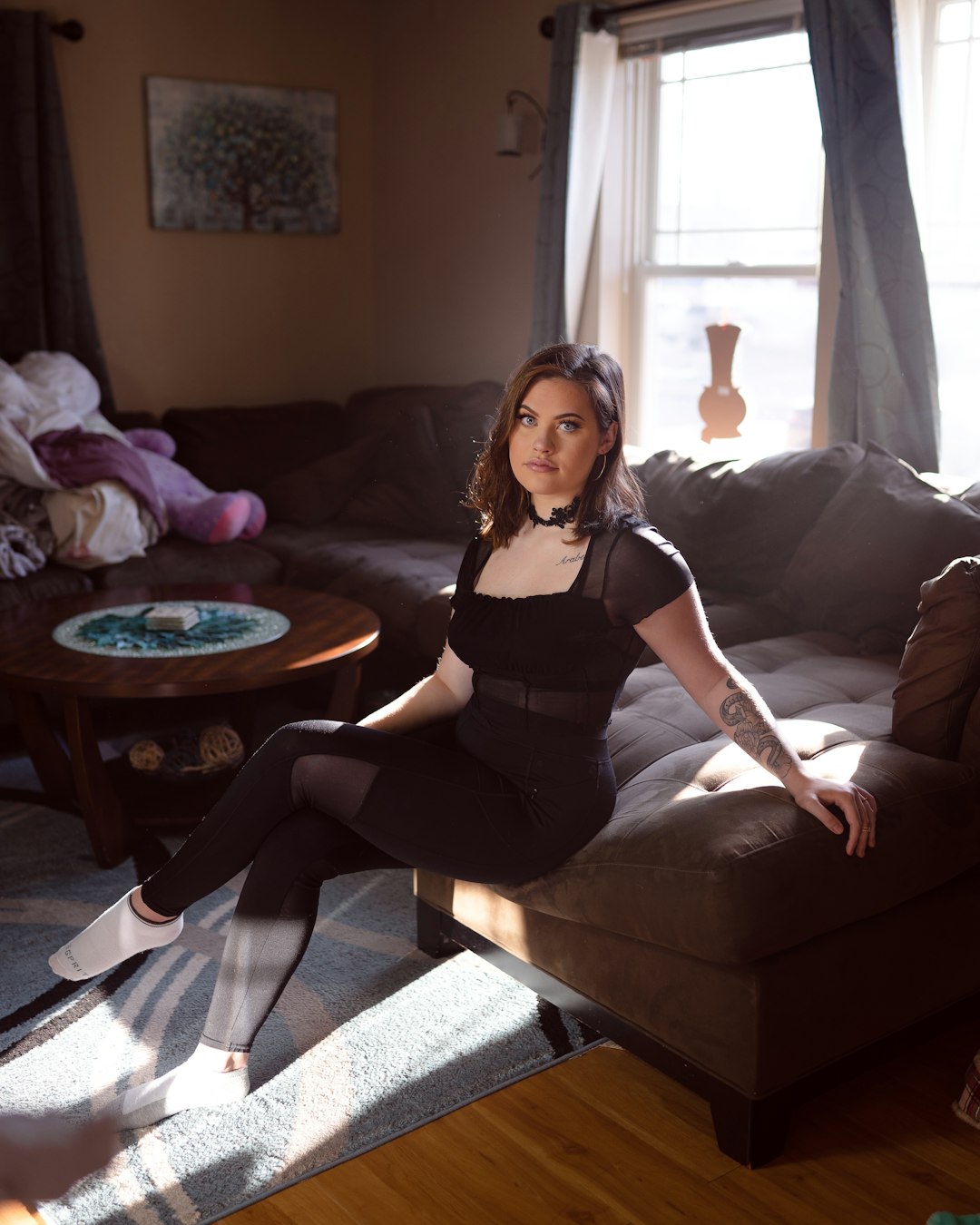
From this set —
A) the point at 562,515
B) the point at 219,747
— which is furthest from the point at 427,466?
the point at 562,515

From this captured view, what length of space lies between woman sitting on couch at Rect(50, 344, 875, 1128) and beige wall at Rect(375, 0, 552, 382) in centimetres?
294

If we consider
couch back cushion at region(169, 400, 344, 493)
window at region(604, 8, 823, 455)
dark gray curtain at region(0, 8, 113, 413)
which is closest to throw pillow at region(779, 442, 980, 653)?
window at region(604, 8, 823, 455)

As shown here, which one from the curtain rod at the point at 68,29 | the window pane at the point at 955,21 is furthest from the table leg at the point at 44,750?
the window pane at the point at 955,21

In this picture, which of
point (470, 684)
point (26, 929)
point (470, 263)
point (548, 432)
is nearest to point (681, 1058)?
point (470, 684)

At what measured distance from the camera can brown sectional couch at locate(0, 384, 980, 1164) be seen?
176 centimetres

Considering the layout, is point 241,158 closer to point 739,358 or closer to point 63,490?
point 63,490

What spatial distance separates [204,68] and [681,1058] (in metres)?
4.36

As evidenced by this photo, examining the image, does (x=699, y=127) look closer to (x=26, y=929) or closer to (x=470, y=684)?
(x=470, y=684)

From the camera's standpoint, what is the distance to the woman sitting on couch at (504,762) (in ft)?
6.18

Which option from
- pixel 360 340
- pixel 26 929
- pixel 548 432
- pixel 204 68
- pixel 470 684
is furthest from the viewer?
pixel 360 340

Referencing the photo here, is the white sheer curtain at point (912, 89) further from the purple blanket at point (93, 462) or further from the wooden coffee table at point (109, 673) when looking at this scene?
the purple blanket at point (93, 462)

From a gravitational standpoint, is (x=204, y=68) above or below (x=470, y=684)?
above

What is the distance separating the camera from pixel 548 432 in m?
1.94

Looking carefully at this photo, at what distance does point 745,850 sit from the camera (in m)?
1.72
